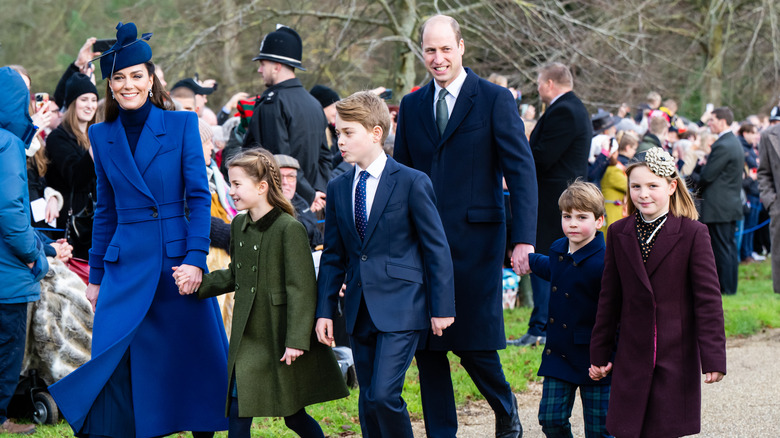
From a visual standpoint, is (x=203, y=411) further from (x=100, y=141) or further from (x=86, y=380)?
(x=100, y=141)

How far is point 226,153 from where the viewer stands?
878 cm

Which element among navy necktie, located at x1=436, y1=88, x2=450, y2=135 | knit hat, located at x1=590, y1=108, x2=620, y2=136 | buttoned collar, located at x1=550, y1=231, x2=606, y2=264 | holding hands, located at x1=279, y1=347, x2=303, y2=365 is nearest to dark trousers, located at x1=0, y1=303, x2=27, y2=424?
holding hands, located at x1=279, y1=347, x2=303, y2=365

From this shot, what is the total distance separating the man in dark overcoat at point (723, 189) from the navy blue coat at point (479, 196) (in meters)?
7.81

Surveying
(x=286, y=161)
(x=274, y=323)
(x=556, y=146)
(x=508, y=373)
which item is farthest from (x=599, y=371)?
(x=556, y=146)

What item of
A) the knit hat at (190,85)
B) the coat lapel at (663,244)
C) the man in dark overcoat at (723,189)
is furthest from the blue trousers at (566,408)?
the man in dark overcoat at (723,189)

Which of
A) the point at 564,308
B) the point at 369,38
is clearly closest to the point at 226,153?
the point at 564,308

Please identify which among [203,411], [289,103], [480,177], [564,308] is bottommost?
[203,411]

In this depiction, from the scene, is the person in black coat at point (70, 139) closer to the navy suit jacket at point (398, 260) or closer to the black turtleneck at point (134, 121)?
the black turtleneck at point (134, 121)

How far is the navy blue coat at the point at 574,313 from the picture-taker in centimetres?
486

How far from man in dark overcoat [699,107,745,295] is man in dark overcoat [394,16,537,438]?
25.6 feet

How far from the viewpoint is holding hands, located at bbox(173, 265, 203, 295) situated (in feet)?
15.3

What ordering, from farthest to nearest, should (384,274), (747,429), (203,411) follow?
(747,429) < (203,411) < (384,274)

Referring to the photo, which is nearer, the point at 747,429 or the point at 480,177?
the point at 480,177

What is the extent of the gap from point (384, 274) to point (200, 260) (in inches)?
37.1
